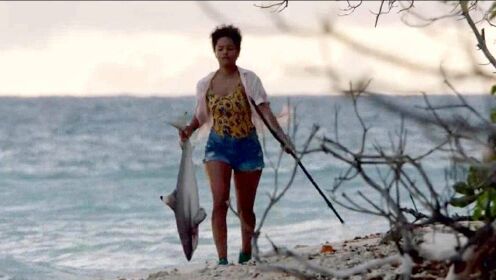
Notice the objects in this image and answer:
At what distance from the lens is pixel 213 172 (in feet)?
23.1

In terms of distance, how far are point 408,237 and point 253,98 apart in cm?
254

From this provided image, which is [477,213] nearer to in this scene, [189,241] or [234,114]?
[234,114]

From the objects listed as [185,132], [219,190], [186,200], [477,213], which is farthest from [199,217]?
[477,213]

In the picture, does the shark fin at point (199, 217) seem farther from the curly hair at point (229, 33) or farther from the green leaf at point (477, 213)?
the green leaf at point (477, 213)

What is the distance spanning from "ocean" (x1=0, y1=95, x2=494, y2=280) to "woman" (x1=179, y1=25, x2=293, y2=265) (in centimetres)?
31

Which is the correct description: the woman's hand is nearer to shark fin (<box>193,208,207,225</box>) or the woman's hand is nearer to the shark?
the shark

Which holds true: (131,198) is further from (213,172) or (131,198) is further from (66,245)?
(213,172)

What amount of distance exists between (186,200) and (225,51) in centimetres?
93

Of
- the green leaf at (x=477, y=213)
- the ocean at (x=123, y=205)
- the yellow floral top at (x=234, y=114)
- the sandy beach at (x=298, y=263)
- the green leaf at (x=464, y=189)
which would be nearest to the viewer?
the green leaf at (x=477, y=213)

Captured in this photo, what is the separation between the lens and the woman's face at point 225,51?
7.01 meters

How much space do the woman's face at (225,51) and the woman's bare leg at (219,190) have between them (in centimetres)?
57

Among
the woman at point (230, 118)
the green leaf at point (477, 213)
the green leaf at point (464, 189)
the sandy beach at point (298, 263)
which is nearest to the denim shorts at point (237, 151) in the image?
the woman at point (230, 118)

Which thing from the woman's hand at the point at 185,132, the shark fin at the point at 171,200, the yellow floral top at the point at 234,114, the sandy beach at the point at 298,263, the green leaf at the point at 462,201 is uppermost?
the yellow floral top at the point at 234,114

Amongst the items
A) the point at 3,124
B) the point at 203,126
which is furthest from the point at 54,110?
the point at 203,126
